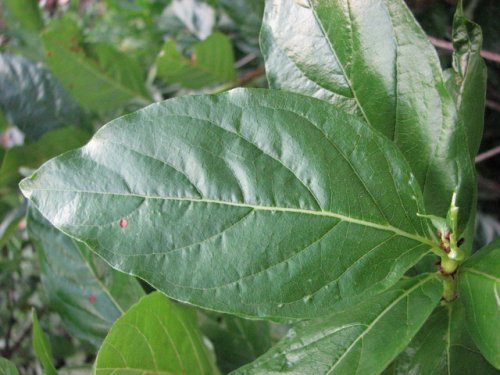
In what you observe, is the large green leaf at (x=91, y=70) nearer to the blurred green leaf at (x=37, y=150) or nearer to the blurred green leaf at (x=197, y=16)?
the blurred green leaf at (x=37, y=150)

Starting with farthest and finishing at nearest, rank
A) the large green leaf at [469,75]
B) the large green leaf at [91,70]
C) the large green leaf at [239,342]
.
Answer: the large green leaf at [91,70] < the large green leaf at [239,342] < the large green leaf at [469,75]

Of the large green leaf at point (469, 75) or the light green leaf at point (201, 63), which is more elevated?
the large green leaf at point (469, 75)

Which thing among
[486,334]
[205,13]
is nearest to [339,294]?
[486,334]

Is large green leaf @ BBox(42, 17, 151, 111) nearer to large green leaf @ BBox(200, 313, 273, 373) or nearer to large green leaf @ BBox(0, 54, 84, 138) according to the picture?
large green leaf @ BBox(0, 54, 84, 138)

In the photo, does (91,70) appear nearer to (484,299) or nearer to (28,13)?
(28,13)

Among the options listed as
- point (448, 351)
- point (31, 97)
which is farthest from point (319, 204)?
point (31, 97)

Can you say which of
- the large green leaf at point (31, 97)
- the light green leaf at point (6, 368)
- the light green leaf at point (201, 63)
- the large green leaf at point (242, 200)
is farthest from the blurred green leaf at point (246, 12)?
the light green leaf at point (6, 368)

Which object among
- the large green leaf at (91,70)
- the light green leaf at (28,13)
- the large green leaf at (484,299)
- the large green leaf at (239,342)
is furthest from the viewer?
the light green leaf at (28,13)
